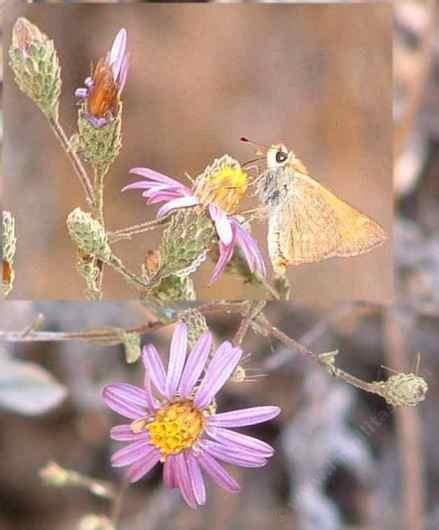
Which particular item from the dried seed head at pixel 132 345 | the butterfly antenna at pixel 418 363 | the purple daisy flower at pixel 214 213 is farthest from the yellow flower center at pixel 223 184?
the butterfly antenna at pixel 418 363

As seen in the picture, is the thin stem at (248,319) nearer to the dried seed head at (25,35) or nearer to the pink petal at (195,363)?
the pink petal at (195,363)

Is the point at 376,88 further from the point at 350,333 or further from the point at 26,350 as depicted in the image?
the point at 26,350

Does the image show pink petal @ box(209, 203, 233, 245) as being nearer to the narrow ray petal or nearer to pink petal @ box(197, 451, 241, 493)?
the narrow ray petal

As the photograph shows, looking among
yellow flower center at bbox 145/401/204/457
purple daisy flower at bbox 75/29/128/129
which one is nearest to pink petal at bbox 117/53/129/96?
purple daisy flower at bbox 75/29/128/129

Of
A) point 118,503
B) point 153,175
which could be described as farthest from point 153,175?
point 118,503

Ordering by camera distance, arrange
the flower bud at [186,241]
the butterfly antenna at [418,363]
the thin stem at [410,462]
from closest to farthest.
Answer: the flower bud at [186,241]
the butterfly antenna at [418,363]
the thin stem at [410,462]

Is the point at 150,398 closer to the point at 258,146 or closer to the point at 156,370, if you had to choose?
the point at 156,370

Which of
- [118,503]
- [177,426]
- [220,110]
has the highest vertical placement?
[220,110]

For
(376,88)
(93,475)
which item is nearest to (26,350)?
(93,475)

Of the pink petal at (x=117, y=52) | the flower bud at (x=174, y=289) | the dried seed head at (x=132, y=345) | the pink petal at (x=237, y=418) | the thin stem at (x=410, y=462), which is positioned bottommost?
the thin stem at (x=410, y=462)
